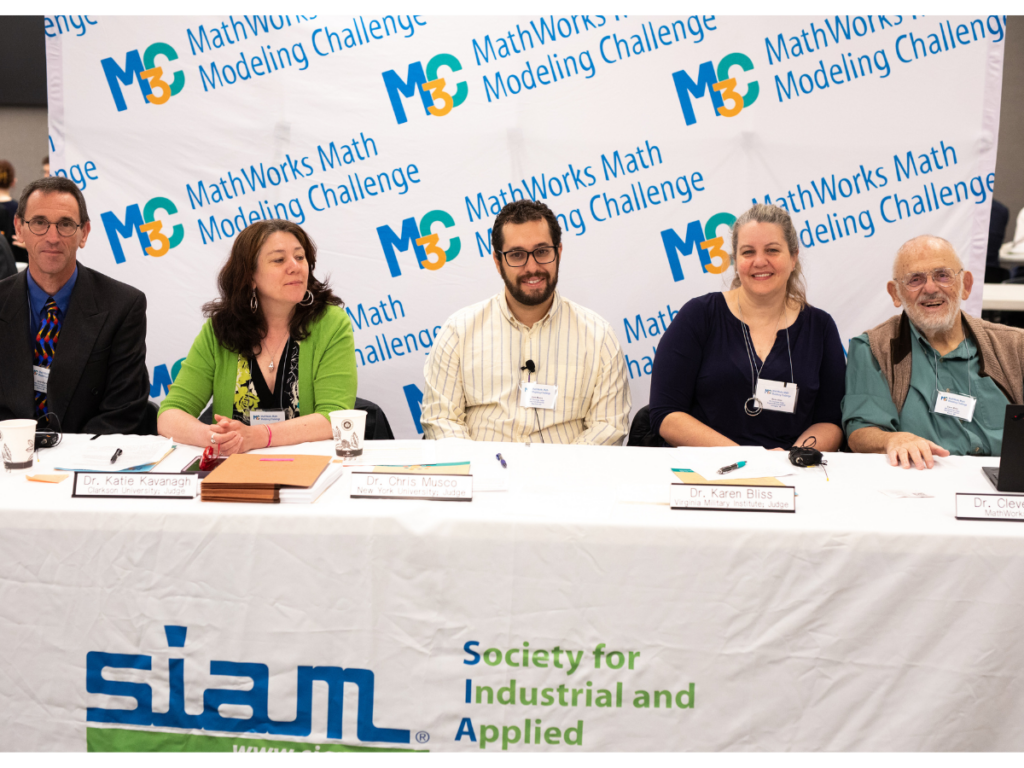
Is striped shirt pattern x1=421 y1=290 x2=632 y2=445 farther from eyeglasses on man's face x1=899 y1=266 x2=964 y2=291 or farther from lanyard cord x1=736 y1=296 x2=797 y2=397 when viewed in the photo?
eyeglasses on man's face x1=899 y1=266 x2=964 y2=291

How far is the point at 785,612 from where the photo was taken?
57.1 inches

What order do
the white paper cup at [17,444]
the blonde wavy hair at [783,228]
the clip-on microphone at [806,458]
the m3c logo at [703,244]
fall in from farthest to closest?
the m3c logo at [703,244]
the blonde wavy hair at [783,228]
the clip-on microphone at [806,458]
the white paper cup at [17,444]

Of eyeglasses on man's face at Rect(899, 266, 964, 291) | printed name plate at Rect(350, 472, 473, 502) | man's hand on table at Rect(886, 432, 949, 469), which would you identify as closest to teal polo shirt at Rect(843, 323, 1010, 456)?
eyeglasses on man's face at Rect(899, 266, 964, 291)

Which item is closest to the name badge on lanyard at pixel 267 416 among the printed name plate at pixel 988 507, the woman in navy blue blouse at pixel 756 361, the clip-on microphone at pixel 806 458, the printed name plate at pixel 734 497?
the woman in navy blue blouse at pixel 756 361

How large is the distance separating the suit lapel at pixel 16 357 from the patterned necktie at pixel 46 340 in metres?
0.03

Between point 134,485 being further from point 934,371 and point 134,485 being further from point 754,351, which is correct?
point 934,371

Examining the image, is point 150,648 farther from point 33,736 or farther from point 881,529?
point 881,529

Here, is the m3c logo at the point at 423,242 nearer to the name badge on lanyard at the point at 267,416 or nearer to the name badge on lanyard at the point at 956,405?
the name badge on lanyard at the point at 267,416

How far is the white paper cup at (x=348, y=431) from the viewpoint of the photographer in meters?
1.90

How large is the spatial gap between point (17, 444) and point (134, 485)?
0.39 m

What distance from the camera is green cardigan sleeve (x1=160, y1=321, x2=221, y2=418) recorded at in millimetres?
2322

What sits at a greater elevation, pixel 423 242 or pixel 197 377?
pixel 423 242

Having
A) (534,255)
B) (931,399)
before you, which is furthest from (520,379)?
(931,399)

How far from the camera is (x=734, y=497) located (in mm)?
1531
